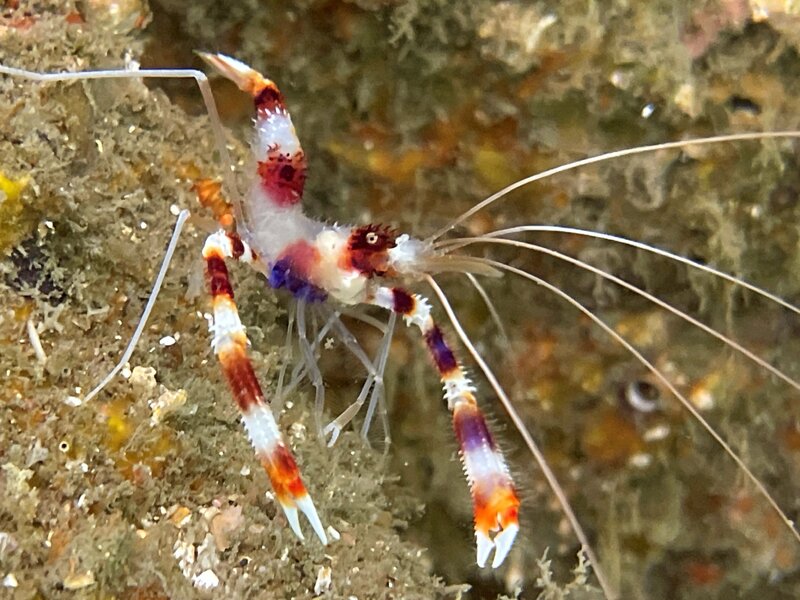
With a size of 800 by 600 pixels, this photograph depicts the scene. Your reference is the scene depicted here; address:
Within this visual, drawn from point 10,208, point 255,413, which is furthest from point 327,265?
point 10,208

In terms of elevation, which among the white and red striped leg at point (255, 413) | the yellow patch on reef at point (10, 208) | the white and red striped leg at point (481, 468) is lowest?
the white and red striped leg at point (481, 468)

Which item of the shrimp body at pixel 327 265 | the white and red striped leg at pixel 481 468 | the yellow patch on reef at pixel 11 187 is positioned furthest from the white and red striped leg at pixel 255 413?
the yellow patch on reef at pixel 11 187

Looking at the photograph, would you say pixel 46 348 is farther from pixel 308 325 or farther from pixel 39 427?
pixel 308 325

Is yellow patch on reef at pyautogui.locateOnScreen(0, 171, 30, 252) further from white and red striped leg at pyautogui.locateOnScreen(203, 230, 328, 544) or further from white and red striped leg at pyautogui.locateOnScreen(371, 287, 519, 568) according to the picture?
white and red striped leg at pyautogui.locateOnScreen(371, 287, 519, 568)

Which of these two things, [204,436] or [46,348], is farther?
[204,436]

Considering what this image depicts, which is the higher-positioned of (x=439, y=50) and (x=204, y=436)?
(x=439, y=50)

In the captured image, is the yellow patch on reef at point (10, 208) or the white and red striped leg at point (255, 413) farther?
the yellow patch on reef at point (10, 208)

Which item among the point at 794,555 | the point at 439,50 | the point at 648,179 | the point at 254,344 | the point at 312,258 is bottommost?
the point at 794,555

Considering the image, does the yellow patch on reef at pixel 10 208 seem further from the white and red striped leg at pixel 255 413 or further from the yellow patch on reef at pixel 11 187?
the white and red striped leg at pixel 255 413

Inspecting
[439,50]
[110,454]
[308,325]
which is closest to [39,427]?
[110,454]
